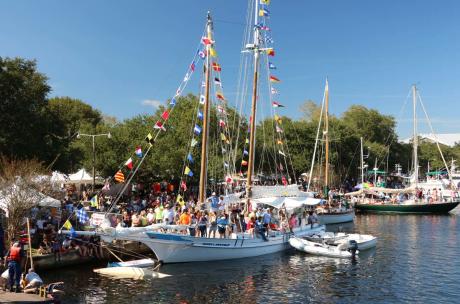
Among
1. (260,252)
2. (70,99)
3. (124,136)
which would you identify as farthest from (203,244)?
(70,99)

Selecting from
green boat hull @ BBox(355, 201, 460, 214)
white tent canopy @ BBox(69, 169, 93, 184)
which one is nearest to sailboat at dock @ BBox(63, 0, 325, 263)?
white tent canopy @ BBox(69, 169, 93, 184)

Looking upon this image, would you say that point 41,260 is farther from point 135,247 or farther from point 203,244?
point 203,244

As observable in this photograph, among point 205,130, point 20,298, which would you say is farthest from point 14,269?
point 205,130

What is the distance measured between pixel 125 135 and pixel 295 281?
35559 millimetres

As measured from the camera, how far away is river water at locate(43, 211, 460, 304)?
18.8 meters

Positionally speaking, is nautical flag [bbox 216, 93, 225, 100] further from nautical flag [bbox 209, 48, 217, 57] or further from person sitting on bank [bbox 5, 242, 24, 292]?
person sitting on bank [bbox 5, 242, 24, 292]

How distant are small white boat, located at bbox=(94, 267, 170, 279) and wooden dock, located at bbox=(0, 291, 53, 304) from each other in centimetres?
645

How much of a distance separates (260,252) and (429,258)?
33.3 ft

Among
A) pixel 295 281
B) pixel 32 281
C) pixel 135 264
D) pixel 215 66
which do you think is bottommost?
pixel 295 281

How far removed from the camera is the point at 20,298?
14.9m

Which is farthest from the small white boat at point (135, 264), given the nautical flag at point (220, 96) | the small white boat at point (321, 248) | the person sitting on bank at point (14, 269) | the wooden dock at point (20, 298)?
the nautical flag at point (220, 96)

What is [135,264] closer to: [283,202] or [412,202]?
[283,202]

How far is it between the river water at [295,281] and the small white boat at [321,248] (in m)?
0.54

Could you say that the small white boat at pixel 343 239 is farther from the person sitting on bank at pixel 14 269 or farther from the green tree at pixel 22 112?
the green tree at pixel 22 112
